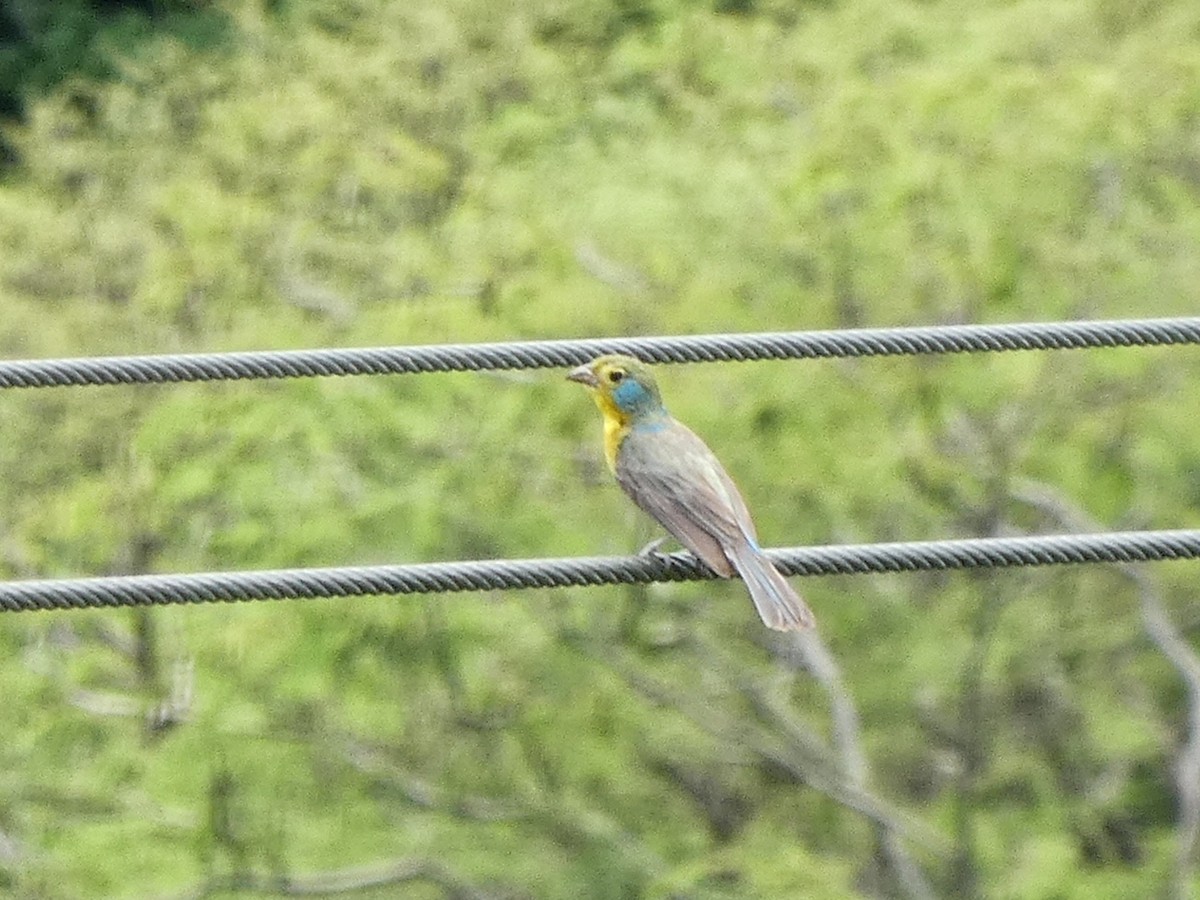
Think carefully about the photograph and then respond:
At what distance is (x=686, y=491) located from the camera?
16.5 feet

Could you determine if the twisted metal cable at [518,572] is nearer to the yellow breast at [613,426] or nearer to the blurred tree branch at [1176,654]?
the yellow breast at [613,426]

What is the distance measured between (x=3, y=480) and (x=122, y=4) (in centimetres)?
1181

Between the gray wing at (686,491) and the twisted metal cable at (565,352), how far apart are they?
54 centimetres

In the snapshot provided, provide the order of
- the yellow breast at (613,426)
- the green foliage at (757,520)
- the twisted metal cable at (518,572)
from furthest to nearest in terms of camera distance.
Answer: the green foliage at (757,520) → the yellow breast at (613,426) → the twisted metal cable at (518,572)

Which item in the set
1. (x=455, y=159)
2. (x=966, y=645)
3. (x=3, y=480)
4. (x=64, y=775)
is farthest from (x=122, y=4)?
(x=966, y=645)

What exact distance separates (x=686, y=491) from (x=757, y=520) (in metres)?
6.39

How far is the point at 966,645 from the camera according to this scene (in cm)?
1188

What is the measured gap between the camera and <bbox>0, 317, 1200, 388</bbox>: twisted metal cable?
4.10 m

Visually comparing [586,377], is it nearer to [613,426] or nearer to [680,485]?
[613,426]

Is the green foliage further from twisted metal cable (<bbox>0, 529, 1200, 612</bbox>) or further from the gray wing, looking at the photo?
twisted metal cable (<bbox>0, 529, 1200, 612</bbox>)

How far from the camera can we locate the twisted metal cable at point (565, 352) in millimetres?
4098

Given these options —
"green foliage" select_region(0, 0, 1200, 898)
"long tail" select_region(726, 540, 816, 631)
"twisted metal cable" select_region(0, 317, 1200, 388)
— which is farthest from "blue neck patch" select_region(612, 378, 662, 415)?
"green foliage" select_region(0, 0, 1200, 898)

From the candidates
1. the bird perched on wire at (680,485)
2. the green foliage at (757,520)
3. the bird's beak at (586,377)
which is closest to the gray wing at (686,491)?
the bird perched on wire at (680,485)

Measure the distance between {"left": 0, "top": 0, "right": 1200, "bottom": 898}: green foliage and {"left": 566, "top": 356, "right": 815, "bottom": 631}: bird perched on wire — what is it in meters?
5.38
